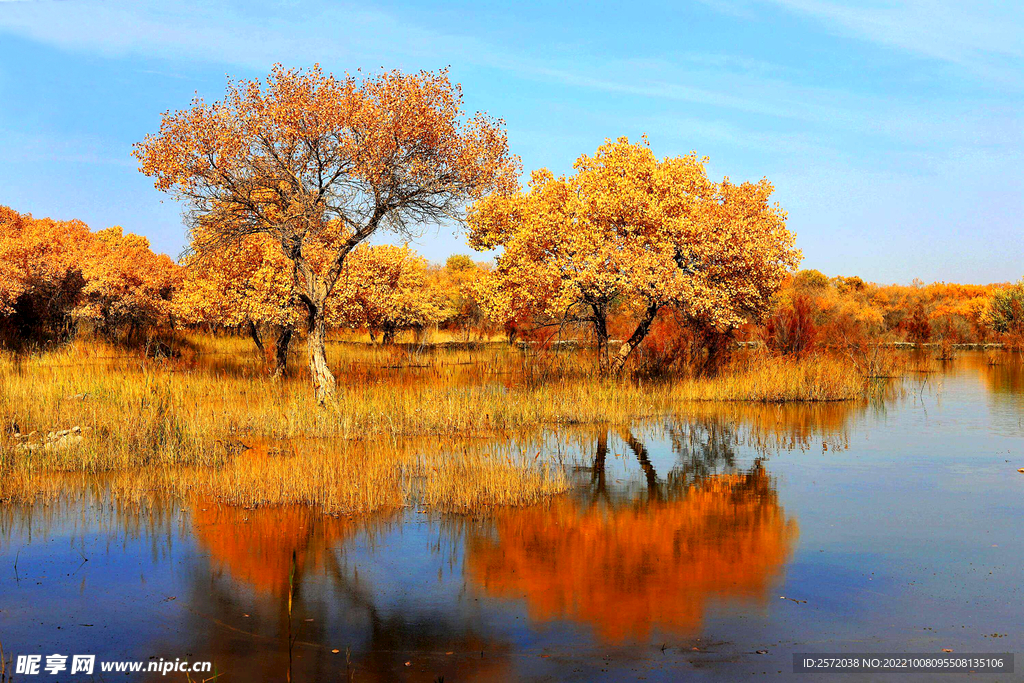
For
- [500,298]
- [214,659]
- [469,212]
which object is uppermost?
[469,212]

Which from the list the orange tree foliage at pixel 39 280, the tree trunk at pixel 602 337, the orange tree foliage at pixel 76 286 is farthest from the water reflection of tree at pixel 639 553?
the orange tree foliage at pixel 39 280

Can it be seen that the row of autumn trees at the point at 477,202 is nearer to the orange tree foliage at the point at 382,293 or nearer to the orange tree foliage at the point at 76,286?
the orange tree foliage at the point at 382,293

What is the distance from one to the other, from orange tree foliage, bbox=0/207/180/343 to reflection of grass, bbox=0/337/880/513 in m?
7.04

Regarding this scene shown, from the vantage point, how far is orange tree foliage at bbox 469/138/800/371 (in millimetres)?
23234

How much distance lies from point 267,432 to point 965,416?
18.8 m

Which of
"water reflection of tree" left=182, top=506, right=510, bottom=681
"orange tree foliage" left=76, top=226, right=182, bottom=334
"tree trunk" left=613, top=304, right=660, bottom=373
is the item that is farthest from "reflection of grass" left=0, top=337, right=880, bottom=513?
"orange tree foliage" left=76, top=226, right=182, bottom=334

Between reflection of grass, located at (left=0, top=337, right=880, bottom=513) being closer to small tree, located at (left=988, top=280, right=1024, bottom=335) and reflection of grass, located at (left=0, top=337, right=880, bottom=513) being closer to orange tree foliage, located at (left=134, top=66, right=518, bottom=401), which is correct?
orange tree foliage, located at (left=134, top=66, right=518, bottom=401)

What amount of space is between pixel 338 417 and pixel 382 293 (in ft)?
57.8

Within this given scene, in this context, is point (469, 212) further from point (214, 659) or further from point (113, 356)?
point (214, 659)

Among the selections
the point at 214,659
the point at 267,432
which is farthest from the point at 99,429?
the point at 214,659

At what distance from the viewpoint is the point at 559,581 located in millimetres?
8742

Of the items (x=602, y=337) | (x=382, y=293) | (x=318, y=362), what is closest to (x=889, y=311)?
(x=382, y=293)

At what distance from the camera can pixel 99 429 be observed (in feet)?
52.5

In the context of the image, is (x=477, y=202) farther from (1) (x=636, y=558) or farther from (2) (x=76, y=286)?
(2) (x=76, y=286)
